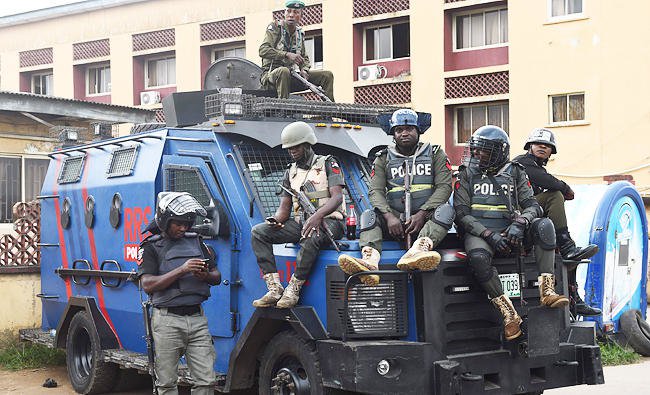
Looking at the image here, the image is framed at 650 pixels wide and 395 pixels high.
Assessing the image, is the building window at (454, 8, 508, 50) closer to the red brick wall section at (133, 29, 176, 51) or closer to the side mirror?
the red brick wall section at (133, 29, 176, 51)

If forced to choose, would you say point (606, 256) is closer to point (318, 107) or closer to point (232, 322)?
point (318, 107)

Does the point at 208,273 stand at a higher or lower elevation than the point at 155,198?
lower

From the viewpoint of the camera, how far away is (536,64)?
24781 millimetres

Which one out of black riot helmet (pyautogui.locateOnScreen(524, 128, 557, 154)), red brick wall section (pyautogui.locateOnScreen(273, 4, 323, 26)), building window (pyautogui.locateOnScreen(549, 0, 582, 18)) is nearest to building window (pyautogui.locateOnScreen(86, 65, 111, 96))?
red brick wall section (pyautogui.locateOnScreen(273, 4, 323, 26))

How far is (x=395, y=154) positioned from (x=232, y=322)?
193 centimetres

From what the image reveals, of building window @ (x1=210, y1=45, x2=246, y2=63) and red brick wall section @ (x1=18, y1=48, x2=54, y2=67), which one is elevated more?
red brick wall section @ (x1=18, y1=48, x2=54, y2=67)

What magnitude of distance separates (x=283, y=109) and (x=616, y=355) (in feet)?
18.0

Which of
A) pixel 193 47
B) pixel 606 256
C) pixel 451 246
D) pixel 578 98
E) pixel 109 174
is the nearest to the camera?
pixel 451 246

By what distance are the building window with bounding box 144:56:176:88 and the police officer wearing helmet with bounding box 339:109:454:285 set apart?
25.6 metres

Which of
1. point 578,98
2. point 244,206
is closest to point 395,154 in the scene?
point 244,206

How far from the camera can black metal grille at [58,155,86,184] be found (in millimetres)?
10547

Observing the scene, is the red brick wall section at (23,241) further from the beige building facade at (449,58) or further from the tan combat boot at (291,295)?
the beige building facade at (449,58)

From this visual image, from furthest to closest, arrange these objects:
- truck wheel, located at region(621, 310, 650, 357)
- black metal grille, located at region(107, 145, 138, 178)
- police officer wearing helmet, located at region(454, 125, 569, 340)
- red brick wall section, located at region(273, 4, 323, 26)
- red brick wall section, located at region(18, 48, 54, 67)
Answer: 1. red brick wall section, located at region(18, 48, 54, 67)
2. red brick wall section, located at region(273, 4, 323, 26)
3. truck wheel, located at region(621, 310, 650, 357)
4. black metal grille, located at region(107, 145, 138, 178)
5. police officer wearing helmet, located at region(454, 125, 569, 340)

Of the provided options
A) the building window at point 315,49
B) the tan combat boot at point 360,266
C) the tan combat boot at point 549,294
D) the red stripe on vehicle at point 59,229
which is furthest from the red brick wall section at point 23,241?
the building window at point 315,49
